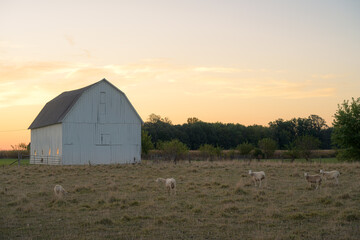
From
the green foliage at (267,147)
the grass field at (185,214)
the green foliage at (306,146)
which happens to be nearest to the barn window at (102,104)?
the grass field at (185,214)

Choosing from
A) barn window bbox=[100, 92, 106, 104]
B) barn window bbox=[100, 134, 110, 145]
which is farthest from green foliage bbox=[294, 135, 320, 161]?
barn window bbox=[100, 92, 106, 104]

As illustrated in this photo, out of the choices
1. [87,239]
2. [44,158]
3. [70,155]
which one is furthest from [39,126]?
[87,239]

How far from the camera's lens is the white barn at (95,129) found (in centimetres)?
3909

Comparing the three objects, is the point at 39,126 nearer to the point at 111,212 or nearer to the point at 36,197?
the point at 36,197

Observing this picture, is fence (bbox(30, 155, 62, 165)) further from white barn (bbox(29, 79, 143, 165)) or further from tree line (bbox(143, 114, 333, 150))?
tree line (bbox(143, 114, 333, 150))

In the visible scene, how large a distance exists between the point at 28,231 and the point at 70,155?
29.5 metres

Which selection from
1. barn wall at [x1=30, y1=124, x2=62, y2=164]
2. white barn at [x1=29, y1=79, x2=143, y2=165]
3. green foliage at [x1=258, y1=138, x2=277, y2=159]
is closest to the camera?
white barn at [x1=29, y1=79, x2=143, y2=165]

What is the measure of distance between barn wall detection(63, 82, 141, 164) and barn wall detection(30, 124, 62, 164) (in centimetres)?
147

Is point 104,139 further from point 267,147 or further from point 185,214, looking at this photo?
point 267,147

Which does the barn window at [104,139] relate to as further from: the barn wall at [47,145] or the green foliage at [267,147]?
the green foliage at [267,147]

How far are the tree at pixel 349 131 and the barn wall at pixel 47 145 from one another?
111 feet

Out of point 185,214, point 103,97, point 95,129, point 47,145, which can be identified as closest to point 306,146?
point 103,97

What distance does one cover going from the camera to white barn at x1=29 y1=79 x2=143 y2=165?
39094 millimetres

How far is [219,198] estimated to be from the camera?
49.9 ft
